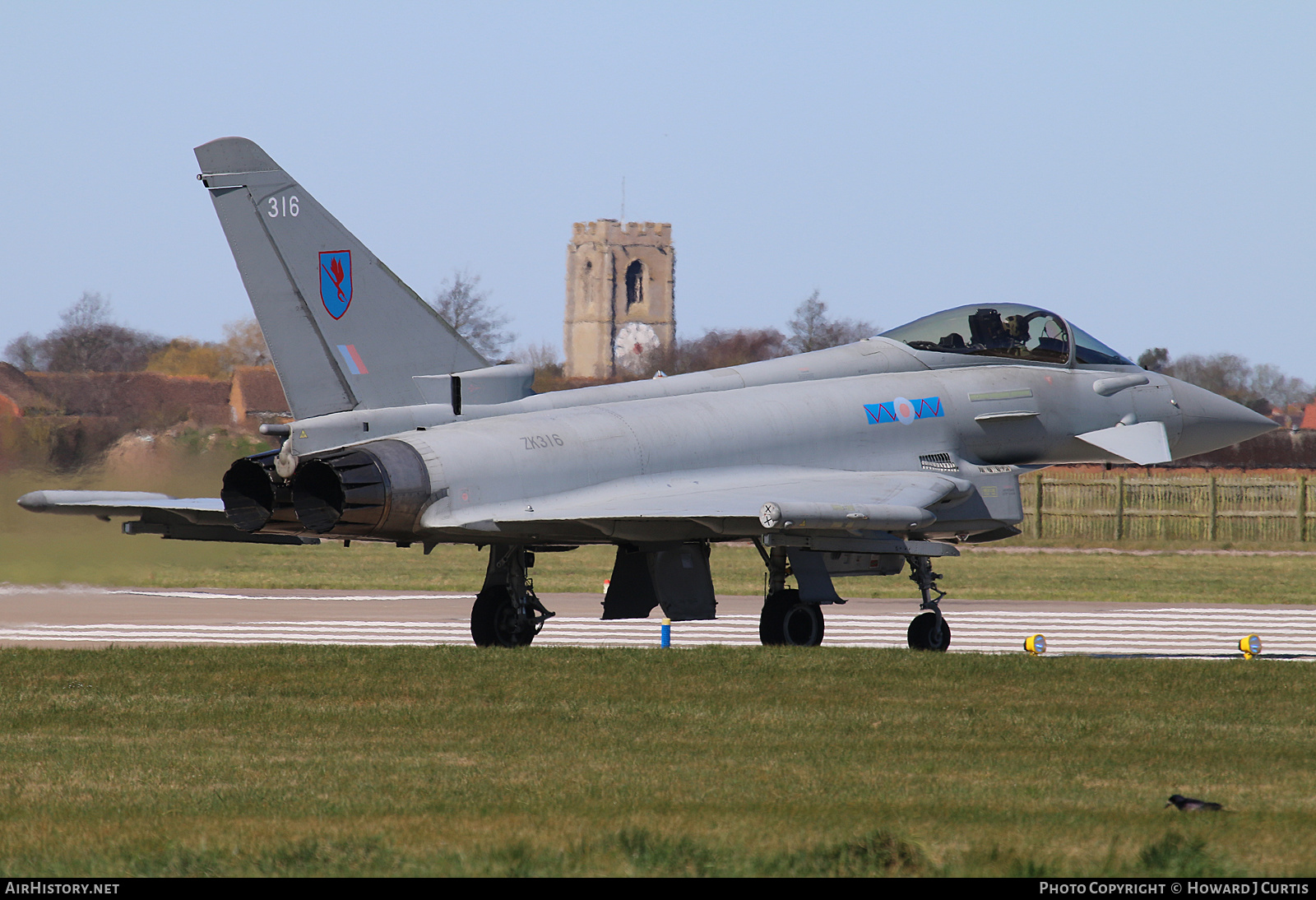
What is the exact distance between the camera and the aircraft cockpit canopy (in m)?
18.8

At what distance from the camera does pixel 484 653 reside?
14.3 meters

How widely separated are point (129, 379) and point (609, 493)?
37.1 metres

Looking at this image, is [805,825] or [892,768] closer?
[805,825]

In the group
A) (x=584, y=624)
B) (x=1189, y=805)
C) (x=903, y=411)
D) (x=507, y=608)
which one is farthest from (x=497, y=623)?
(x=1189, y=805)

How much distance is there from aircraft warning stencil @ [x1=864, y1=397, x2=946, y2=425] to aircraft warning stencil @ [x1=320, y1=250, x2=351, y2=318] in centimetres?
564

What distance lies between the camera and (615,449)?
15656 millimetres

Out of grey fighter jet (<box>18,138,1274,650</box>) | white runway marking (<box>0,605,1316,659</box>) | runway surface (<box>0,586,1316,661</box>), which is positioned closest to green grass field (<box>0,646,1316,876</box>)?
grey fighter jet (<box>18,138,1274,650</box>)

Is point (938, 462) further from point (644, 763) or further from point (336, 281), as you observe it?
point (644, 763)

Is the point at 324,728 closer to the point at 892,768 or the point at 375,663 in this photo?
the point at 375,663

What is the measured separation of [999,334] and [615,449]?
18.5ft

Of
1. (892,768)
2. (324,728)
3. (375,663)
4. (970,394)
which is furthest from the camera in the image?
(970,394)

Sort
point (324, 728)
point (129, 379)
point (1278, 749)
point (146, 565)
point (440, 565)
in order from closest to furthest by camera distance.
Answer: point (1278, 749) → point (324, 728) → point (146, 565) → point (440, 565) → point (129, 379)

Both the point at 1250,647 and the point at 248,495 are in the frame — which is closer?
the point at 248,495

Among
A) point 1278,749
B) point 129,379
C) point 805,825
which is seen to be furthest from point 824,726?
point 129,379
